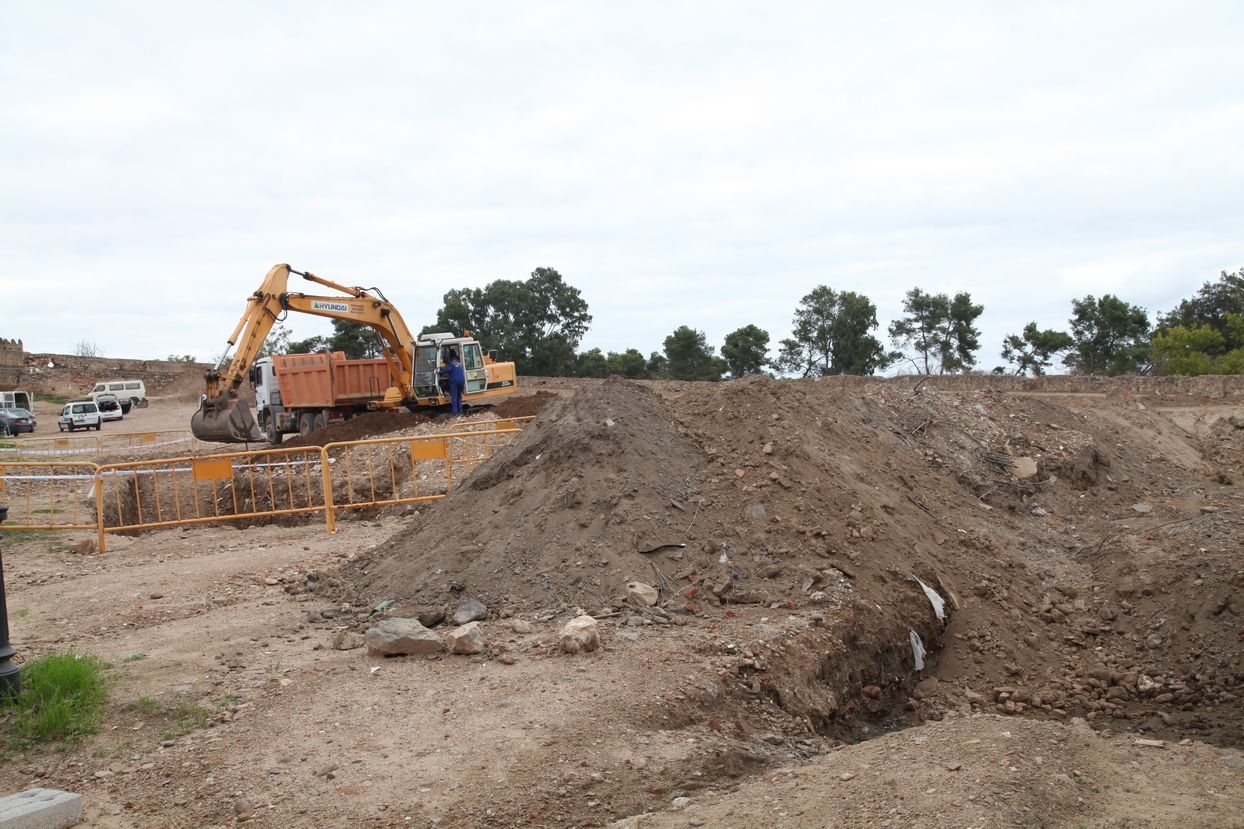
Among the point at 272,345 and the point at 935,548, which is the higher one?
the point at 272,345

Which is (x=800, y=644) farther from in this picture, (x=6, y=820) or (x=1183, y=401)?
(x=1183, y=401)

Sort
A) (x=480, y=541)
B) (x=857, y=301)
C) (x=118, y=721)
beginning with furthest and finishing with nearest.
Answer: (x=857, y=301), (x=480, y=541), (x=118, y=721)

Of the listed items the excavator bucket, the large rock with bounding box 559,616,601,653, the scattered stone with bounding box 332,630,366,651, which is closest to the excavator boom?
the excavator bucket

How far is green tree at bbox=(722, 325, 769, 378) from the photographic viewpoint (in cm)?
4131

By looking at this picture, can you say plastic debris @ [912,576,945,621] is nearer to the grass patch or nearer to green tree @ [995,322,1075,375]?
the grass patch

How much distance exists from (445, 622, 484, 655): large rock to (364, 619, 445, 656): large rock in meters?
0.12

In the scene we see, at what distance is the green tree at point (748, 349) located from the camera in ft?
136

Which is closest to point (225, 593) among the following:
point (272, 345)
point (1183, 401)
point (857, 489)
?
point (857, 489)

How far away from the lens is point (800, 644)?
5.80 m

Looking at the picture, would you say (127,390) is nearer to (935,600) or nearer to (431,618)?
(431,618)

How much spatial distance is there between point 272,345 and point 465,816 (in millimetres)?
53303

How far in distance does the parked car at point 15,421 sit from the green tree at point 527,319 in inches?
754

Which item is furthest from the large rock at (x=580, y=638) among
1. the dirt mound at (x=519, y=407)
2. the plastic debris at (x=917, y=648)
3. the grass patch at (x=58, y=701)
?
the dirt mound at (x=519, y=407)

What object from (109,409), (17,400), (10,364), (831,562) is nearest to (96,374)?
(10,364)
